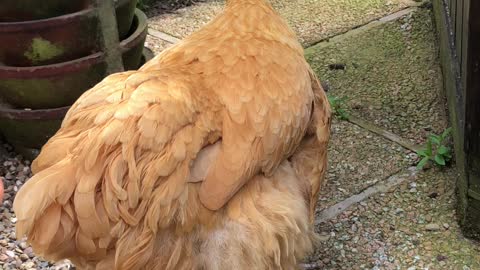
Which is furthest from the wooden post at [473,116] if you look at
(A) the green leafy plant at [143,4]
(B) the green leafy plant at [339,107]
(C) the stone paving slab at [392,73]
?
(A) the green leafy plant at [143,4]

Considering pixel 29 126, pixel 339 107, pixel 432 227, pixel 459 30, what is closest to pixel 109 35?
pixel 29 126

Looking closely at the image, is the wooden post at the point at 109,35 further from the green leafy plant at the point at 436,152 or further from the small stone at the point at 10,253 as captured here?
the green leafy plant at the point at 436,152

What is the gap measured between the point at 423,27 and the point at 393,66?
71 centimetres

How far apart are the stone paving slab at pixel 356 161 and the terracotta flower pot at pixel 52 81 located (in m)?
1.46

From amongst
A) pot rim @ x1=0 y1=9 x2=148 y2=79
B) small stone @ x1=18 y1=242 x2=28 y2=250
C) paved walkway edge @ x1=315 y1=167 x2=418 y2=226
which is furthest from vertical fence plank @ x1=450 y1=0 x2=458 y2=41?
small stone @ x1=18 y1=242 x2=28 y2=250

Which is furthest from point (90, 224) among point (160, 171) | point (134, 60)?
point (134, 60)

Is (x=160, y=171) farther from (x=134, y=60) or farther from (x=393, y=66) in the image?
(x=393, y=66)

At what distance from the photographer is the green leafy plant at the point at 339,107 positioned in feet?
15.1

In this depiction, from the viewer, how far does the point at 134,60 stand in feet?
14.6

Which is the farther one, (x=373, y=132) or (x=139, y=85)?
(x=373, y=132)

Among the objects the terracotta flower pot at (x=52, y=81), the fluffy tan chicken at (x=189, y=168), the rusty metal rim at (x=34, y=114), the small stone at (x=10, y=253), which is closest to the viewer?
the fluffy tan chicken at (x=189, y=168)

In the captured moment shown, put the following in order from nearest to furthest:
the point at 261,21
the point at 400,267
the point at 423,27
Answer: the point at 261,21 → the point at 400,267 → the point at 423,27

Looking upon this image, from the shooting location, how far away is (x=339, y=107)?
4.69 metres

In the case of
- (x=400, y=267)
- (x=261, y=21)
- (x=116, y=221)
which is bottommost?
(x=400, y=267)
